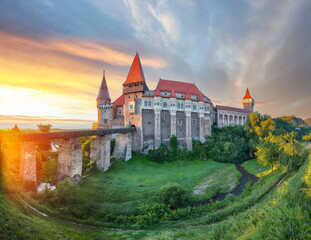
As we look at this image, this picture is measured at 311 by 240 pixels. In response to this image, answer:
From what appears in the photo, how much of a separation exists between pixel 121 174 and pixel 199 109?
2497 centimetres

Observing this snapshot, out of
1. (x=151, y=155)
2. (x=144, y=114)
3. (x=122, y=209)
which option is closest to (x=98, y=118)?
(x=144, y=114)

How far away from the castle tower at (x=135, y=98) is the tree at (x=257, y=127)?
26797mm

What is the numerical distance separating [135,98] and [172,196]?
22040mm

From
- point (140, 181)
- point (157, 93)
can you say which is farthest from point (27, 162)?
point (157, 93)

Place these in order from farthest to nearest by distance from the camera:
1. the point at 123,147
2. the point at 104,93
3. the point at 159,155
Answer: the point at 104,93 < the point at 159,155 < the point at 123,147

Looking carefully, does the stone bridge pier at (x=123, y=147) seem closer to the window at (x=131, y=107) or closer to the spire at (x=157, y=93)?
the window at (x=131, y=107)

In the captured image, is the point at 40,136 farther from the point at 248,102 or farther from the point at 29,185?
the point at 248,102

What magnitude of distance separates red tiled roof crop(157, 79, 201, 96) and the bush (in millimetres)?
24064

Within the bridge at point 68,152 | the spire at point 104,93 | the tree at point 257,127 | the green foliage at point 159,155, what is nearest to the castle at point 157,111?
the spire at point 104,93

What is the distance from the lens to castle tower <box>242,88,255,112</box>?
2441 inches

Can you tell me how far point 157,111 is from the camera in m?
32.7

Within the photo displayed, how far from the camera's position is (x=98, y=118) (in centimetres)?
3778

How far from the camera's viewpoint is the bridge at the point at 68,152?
15211 mm

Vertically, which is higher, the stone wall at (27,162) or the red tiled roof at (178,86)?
the red tiled roof at (178,86)
